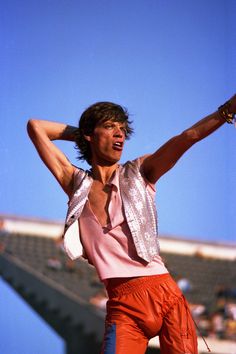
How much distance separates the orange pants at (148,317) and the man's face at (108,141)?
1.14ft

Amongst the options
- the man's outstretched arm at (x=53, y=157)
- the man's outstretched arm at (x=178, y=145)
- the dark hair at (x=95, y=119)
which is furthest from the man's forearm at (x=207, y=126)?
the man's outstretched arm at (x=53, y=157)

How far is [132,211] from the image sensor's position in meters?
1.92

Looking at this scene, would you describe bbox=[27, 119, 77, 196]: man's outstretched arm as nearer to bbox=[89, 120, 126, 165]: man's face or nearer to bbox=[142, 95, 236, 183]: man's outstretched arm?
bbox=[89, 120, 126, 165]: man's face

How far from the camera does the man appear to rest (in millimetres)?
1848

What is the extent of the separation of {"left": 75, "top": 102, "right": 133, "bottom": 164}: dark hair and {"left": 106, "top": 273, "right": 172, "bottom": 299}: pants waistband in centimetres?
42

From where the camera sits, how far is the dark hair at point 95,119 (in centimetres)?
209

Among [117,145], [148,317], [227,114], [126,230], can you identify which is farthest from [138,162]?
[148,317]

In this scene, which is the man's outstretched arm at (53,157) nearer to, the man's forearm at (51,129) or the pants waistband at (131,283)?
the man's forearm at (51,129)

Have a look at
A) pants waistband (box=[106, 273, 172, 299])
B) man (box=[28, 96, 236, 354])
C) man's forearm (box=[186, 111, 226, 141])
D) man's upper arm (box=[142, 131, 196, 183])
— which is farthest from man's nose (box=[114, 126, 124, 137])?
pants waistband (box=[106, 273, 172, 299])

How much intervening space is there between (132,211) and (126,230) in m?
0.05

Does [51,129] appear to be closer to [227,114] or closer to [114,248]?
[114,248]

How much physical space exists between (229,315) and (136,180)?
4.13m

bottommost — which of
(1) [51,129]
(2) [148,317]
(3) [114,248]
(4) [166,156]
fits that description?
(2) [148,317]

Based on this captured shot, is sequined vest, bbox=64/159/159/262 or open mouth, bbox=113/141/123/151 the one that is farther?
open mouth, bbox=113/141/123/151
